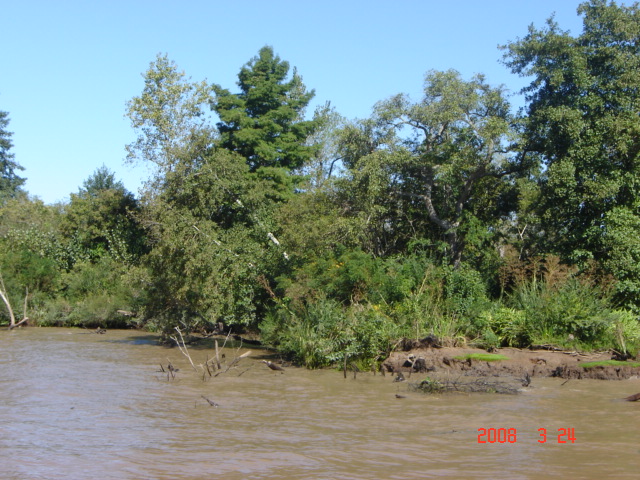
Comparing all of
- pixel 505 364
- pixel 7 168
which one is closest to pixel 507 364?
pixel 505 364

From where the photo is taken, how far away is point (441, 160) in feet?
70.0

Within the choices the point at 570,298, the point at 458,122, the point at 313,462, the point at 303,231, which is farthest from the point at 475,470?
the point at 458,122

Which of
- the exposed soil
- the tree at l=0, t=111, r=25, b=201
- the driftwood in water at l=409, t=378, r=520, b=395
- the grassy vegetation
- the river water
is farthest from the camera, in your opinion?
the tree at l=0, t=111, r=25, b=201

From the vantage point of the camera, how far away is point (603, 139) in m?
19.8

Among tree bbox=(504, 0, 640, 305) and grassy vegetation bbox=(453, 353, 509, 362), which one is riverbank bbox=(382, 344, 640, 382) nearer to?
grassy vegetation bbox=(453, 353, 509, 362)

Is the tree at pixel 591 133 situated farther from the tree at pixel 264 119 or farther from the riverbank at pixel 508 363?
the tree at pixel 264 119

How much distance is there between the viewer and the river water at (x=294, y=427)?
27.8 ft

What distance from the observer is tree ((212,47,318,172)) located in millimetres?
33688

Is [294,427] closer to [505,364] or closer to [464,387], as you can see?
[464,387]

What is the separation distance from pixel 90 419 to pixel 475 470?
6858mm

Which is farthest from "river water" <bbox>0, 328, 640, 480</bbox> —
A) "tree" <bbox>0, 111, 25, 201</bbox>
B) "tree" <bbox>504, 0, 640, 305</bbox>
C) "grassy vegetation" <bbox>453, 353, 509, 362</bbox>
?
"tree" <bbox>0, 111, 25, 201</bbox>

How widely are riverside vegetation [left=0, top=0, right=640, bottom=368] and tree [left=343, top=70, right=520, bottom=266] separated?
61 mm
